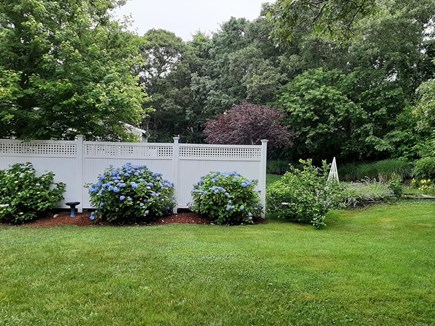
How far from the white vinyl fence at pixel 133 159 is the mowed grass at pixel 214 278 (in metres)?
1.67

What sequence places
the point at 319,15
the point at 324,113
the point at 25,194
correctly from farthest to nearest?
the point at 324,113 < the point at 25,194 < the point at 319,15

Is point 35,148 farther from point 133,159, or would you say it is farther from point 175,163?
point 175,163

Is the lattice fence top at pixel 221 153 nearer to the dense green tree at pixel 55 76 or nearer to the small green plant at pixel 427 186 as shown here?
the dense green tree at pixel 55 76

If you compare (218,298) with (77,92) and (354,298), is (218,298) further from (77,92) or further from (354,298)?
(77,92)

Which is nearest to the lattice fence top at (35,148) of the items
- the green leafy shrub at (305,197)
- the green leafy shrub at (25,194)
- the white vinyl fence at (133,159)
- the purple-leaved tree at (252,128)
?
the white vinyl fence at (133,159)

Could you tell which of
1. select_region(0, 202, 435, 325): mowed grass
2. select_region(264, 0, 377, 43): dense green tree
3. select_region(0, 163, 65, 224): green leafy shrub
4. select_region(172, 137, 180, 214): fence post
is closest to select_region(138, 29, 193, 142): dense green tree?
select_region(172, 137, 180, 214): fence post

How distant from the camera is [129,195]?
6.33 m

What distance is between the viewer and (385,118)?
1566cm

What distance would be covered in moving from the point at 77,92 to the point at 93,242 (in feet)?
12.0

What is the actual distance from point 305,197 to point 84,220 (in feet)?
14.1

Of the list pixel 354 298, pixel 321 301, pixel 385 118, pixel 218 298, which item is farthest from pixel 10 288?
pixel 385 118

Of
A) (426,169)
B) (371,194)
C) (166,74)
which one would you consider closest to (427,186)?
(426,169)

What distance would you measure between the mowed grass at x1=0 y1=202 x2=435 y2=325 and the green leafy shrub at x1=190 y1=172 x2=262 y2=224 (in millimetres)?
933

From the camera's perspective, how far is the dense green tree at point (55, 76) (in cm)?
689
